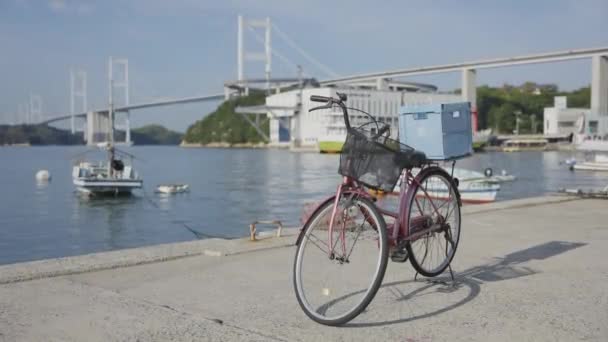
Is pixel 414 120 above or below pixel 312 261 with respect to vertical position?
above

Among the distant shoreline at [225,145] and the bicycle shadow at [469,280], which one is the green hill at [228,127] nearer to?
the distant shoreline at [225,145]

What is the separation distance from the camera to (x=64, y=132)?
158 metres

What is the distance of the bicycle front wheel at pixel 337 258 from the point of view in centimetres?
292

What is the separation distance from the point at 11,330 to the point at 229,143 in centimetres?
13854

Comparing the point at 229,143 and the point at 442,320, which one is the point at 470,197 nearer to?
the point at 442,320

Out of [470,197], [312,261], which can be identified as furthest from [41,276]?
[470,197]

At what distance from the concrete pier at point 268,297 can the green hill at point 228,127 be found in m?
126

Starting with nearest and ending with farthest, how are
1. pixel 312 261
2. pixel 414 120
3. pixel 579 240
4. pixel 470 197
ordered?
pixel 312 261
pixel 414 120
pixel 579 240
pixel 470 197

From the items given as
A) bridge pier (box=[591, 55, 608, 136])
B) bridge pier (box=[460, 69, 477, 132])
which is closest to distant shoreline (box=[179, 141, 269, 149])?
bridge pier (box=[460, 69, 477, 132])

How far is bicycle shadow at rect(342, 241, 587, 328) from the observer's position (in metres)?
3.27

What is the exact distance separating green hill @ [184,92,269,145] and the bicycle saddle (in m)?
127

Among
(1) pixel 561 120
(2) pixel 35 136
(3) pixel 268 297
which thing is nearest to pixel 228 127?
(2) pixel 35 136

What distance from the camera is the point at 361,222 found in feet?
10.7

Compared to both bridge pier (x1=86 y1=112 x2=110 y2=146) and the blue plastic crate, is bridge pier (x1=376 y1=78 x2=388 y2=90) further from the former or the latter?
the blue plastic crate
